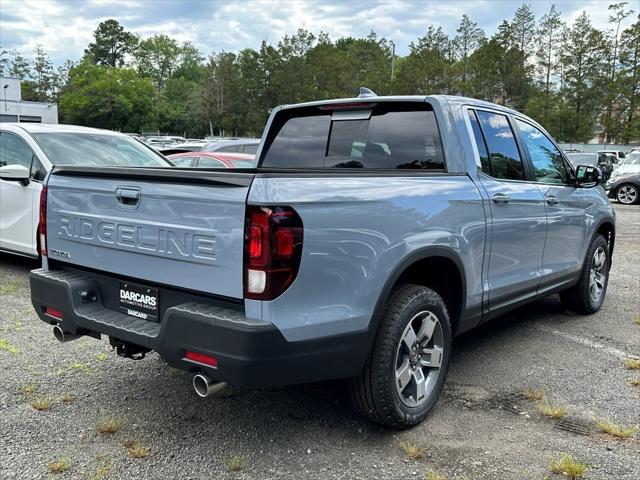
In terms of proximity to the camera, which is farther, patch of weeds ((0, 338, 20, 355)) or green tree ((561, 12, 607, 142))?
green tree ((561, 12, 607, 142))

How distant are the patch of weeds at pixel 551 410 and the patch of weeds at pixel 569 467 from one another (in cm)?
54

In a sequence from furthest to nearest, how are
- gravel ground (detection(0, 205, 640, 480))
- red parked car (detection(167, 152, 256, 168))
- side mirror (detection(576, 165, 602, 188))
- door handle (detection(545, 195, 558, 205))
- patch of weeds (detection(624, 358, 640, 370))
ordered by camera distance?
red parked car (detection(167, 152, 256, 168))
side mirror (detection(576, 165, 602, 188))
door handle (detection(545, 195, 558, 205))
patch of weeds (detection(624, 358, 640, 370))
gravel ground (detection(0, 205, 640, 480))

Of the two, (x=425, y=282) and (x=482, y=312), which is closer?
(x=425, y=282)

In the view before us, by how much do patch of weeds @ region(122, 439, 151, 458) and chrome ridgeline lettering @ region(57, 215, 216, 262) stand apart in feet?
3.35

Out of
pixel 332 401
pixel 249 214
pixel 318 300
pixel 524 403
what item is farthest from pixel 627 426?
pixel 249 214

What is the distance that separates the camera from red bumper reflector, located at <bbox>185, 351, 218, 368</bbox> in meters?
2.65

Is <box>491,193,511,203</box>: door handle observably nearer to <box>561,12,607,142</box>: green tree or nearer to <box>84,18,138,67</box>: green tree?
<box>561,12,607,142</box>: green tree

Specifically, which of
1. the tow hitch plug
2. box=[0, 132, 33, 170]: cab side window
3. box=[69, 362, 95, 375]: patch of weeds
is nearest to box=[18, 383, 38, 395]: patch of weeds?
box=[69, 362, 95, 375]: patch of weeds

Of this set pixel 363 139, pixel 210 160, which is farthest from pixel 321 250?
pixel 210 160

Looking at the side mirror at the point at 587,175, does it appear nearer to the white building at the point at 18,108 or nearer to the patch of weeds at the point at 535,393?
the patch of weeds at the point at 535,393

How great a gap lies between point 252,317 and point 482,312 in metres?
1.94

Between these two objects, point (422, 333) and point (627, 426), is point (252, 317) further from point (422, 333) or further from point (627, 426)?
point (627, 426)

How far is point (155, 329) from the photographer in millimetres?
2977

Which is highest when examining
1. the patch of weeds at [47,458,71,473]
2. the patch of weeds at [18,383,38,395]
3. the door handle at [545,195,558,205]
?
the door handle at [545,195,558,205]
